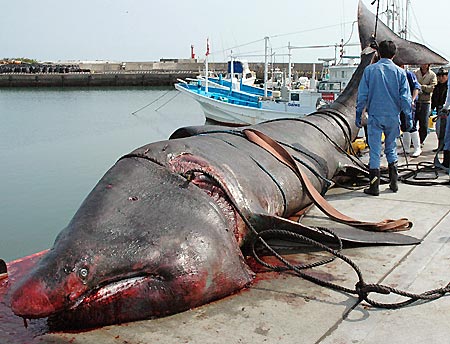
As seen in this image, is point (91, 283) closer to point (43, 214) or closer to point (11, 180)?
point (43, 214)

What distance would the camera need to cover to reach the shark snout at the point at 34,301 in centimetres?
338

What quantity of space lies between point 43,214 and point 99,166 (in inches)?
269

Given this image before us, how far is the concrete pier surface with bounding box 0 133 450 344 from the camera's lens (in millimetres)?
3557

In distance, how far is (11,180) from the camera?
56.9 ft

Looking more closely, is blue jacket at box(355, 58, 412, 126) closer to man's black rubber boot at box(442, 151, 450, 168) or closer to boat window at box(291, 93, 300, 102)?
man's black rubber boot at box(442, 151, 450, 168)

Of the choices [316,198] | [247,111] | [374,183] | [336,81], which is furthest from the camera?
[247,111]

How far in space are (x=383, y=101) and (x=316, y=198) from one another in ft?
7.59

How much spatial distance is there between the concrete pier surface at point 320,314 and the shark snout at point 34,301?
0.22m

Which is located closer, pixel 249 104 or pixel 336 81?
pixel 336 81

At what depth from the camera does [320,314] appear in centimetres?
388

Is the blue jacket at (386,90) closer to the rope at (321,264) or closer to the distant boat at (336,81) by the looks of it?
the rope at (321,264)

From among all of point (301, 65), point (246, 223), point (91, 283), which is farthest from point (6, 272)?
point (301, 65)

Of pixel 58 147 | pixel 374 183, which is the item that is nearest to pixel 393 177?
pixel 374 183

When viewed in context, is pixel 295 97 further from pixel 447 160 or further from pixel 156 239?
pixel 156 239
